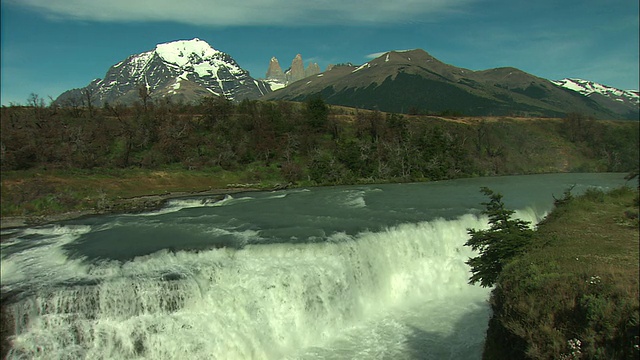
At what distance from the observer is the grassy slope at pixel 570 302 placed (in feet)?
23.6

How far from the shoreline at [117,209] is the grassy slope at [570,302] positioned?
29.3 metres

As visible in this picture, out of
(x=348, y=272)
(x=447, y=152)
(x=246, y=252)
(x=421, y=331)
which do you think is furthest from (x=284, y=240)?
(x=447, y=152)

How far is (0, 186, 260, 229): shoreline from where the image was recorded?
27205mm

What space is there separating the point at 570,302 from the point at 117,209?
33.4 m

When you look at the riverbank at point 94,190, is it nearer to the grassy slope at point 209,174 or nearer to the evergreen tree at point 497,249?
the grassy slope at point 209,174

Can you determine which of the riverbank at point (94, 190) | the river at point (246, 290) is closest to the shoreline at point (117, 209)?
the riverbank at point (94, 190)

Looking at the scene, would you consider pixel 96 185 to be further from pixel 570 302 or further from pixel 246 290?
pixel 570 302

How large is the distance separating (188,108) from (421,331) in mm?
71220

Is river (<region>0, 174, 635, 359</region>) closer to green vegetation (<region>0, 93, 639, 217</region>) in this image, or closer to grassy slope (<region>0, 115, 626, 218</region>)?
grassy slope (<region>0, 115, 626, 218</region>)

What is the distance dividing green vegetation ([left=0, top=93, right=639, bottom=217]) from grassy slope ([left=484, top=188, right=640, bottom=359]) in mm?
33514

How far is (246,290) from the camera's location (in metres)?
15.2

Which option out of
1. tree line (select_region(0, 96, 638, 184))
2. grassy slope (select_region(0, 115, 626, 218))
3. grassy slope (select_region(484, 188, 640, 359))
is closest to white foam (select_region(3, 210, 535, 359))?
grassy slope (select_region(484, 188, 640, 359))

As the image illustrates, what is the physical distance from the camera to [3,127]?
40.4 m

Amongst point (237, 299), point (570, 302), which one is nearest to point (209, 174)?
point (237, 299)
